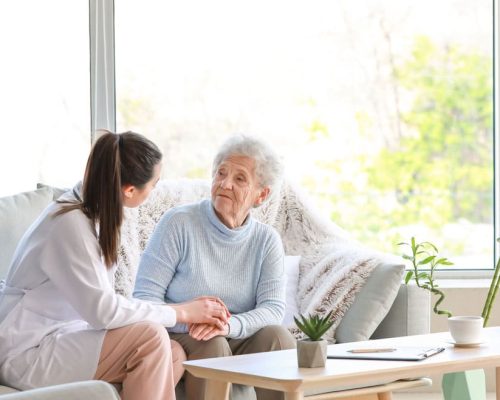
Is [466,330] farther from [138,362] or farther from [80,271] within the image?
[80,271]

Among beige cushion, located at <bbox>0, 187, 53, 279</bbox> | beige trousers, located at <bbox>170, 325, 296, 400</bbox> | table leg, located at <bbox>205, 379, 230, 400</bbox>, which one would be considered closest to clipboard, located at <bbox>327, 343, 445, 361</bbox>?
table leg, located at <bbox>205, 379, 230, 400</bbox>

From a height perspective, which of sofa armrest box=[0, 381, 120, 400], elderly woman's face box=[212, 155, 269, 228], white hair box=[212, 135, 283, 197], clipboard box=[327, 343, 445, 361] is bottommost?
clipboard box=[327, 343, 445, 361]

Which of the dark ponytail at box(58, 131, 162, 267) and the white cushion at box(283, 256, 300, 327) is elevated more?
the dark ponytail at box(58, 131, 162, 267)

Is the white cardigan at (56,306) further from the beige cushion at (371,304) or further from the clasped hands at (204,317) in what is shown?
the beige cushion at (371,304)

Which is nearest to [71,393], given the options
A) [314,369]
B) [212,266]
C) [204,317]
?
[314,369]

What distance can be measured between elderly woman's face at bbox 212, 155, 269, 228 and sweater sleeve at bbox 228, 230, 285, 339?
14 cm

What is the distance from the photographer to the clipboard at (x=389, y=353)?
A: 2451mm

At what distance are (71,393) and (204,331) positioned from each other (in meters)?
1.06

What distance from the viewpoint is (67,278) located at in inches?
103

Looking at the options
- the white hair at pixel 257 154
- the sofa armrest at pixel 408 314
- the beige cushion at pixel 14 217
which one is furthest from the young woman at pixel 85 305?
the sofa armrest at pixel 408 314

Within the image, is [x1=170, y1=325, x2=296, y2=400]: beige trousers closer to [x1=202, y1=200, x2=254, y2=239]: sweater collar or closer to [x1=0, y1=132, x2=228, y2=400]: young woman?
[x1=0, y1=132, x2=228, y2=400]: young woman

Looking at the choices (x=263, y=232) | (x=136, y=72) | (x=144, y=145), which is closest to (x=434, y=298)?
(x=263, y=232)

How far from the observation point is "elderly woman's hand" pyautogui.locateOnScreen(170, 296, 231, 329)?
9.66ft

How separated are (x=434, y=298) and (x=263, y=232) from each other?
1.32 m
